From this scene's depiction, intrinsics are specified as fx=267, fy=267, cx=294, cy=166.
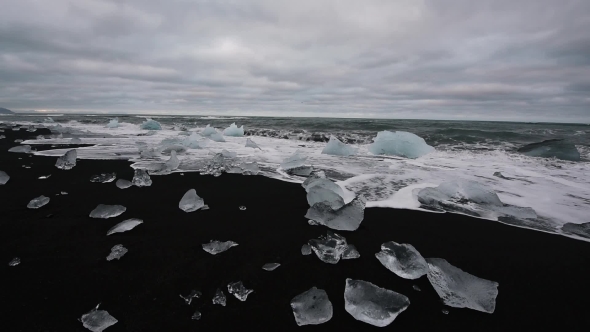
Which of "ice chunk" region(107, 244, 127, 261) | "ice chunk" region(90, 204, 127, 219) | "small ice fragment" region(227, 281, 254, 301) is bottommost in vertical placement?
"small ice fragment" region(227, 281, 254, 301)

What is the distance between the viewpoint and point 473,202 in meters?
3.11

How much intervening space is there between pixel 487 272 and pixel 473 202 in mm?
1639

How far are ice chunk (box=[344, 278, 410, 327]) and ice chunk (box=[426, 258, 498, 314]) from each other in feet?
0.86

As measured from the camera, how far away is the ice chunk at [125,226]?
2018 mm

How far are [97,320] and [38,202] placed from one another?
198 cm

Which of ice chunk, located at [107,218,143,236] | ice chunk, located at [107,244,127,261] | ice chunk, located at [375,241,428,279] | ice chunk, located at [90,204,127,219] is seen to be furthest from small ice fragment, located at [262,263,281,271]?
ice chunk, located at [90,204,127,219]

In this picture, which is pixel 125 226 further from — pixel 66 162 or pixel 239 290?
pixel 66 162

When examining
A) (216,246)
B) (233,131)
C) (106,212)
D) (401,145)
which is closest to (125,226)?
(106,212)

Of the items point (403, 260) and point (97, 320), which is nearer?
point (97, 320)

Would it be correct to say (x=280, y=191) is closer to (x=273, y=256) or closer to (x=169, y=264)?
(x=273, y=256)

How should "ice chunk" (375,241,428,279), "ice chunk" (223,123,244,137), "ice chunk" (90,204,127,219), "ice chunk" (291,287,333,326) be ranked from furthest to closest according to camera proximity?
1. "ice chunk" (223,123,244,137)
2. "ice chunk" (90,204,127,219)
3. "ice chunk" (375,241,428,279)
4. "ice chunk" (291,287,333,326)

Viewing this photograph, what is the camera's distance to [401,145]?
7.17m

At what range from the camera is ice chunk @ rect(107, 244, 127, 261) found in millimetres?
1680

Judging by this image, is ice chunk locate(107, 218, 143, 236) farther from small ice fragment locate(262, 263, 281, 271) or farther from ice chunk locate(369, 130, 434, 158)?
ice chunk locate(369, 130, 434, 158)
